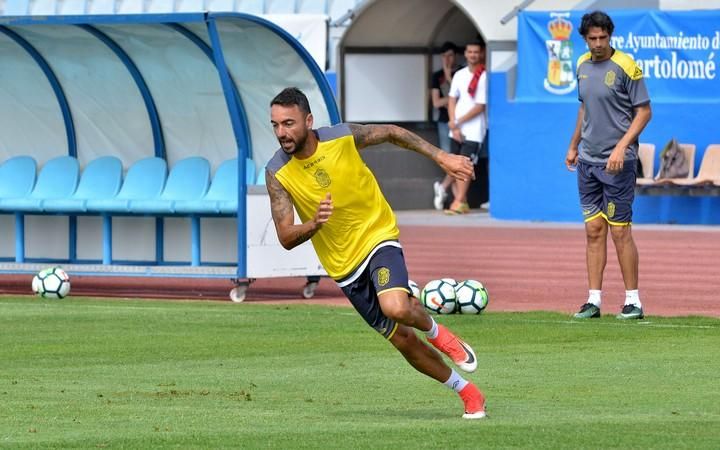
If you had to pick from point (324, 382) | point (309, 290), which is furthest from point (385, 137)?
point (309, 290)

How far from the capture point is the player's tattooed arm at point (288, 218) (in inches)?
337

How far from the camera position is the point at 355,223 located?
9141 millimetres

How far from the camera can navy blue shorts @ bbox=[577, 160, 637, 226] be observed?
13.9 metres

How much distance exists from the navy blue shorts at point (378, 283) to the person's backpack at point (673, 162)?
46.1 feet

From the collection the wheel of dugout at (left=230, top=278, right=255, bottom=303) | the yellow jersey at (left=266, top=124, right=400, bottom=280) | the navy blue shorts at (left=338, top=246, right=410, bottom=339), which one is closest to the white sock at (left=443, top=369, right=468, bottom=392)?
the navy blue shorts at (left=338, top=246, right=410, bottom=339)

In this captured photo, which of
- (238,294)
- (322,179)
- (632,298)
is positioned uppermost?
(322,179)

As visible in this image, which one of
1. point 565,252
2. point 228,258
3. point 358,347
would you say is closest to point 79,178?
point 228,258

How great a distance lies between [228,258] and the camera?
57.3ft

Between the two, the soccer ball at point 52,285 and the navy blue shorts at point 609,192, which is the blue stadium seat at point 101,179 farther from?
the navy blue shorts at point 609,192

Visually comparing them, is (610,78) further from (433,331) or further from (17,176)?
(17,176)

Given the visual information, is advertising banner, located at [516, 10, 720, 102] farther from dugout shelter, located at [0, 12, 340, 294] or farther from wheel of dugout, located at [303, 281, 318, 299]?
wheel of dugout, located at [303, 281, 318, 299]

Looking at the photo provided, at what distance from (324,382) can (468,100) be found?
15.0 m

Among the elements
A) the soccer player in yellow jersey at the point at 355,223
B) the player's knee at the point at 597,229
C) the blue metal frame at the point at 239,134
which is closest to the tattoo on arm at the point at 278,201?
the soccer player in yellow jersey at the point at 355,223

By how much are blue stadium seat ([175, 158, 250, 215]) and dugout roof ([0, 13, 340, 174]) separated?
0.80 ft
